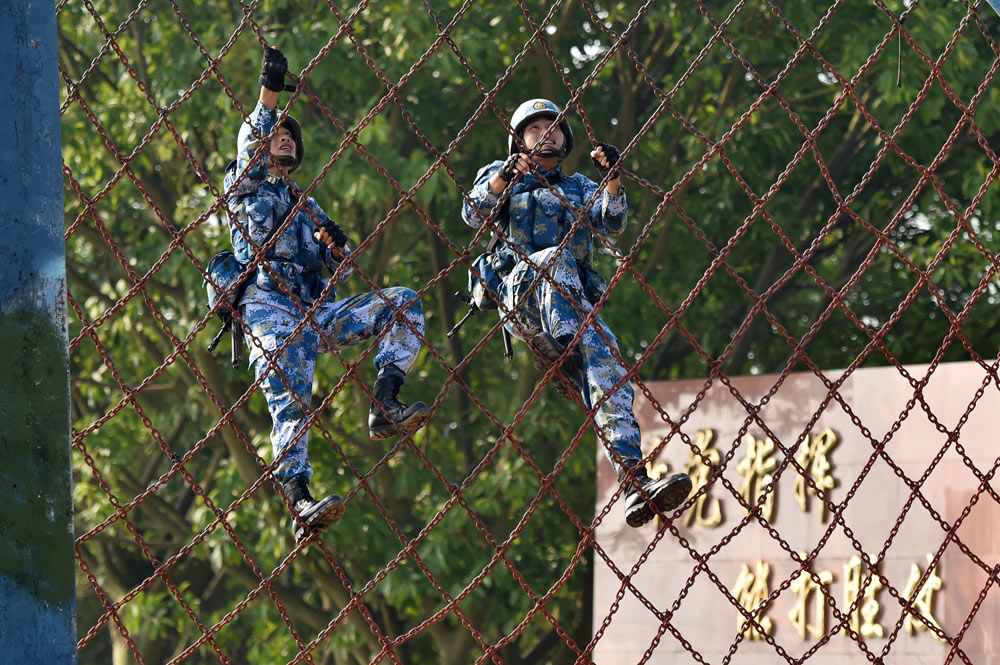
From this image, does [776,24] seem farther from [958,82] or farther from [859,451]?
[859,451]

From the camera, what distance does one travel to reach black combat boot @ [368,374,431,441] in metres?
5.09

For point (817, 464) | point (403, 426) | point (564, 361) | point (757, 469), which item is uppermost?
point (757, 469)

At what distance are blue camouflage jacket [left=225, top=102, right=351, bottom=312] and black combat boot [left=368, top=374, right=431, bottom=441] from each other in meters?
0.37

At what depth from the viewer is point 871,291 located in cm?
1095

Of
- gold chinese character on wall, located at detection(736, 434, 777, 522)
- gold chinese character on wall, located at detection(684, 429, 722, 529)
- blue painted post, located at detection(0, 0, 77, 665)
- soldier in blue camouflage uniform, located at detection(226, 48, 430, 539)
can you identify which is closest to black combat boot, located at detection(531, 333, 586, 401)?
soldier in blue camouflage uniform, located at detection(226, 48, 430, 539)

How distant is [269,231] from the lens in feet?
17.6

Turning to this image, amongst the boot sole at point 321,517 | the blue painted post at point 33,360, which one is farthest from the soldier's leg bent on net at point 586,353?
the blue painted post at point 33,360

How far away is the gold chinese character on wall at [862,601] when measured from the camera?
26.6 ft

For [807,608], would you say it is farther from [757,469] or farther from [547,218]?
[547,218]

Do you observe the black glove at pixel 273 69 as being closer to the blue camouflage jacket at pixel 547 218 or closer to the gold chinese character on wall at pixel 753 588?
the blue camouflage jacket at pixel 547 218

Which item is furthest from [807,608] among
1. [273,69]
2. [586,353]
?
[273,69]

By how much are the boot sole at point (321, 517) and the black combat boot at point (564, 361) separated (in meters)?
0.77

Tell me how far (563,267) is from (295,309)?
2.68ft

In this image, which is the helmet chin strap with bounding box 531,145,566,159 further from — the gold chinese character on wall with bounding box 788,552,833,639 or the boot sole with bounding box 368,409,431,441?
the gold chinese character on wall with bounding box 788,552,833,639
